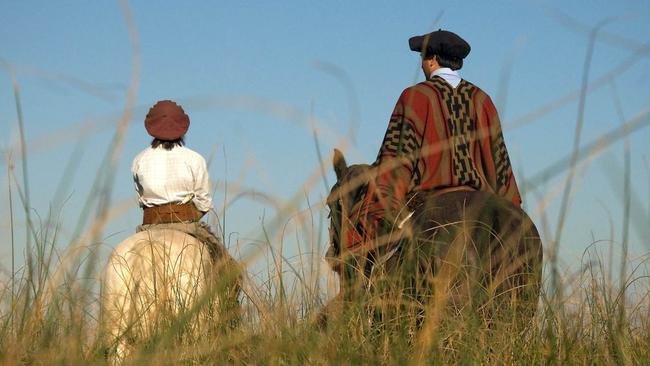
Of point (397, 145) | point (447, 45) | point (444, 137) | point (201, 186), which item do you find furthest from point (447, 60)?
point (201, 186)

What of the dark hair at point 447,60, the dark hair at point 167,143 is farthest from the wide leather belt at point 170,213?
the dark hair at point 447,60

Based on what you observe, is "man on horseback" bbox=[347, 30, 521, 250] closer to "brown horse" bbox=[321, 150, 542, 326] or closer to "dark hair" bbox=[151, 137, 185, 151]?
"brown horse" bbox=[321, 150, 542, 326]

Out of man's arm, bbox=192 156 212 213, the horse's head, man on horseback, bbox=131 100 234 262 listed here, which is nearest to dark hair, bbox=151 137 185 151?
man on horseback, bbox=131 100 234 262

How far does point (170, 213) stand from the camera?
682 cm

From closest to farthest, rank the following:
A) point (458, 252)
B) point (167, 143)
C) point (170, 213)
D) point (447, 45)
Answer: point (458, 252) → point (447, 45) → point (170, 213) → point (167, 143)

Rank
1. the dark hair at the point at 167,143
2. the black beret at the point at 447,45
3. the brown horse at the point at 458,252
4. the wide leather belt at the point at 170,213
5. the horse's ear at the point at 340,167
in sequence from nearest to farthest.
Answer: the brown horse at the point at 458,252, the horse's ear at the point at 340,167, the black beret at the point at 447,45, the wide leather belt at the point at 170,213, the dark hair at the point at 167,143

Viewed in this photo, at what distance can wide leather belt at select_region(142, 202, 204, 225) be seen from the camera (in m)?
6.82

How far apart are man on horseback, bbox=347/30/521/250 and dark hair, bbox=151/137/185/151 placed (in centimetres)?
229

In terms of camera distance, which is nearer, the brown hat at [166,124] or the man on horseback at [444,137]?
the man on horseback at [444,137]

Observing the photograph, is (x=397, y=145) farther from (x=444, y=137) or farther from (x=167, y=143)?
(x=167, y=143)

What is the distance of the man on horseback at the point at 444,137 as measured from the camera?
5.01 m

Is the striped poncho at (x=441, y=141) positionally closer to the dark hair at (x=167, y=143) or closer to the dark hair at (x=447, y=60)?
the dark hair at (x=447, y=60)

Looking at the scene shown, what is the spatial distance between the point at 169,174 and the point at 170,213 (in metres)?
0.28

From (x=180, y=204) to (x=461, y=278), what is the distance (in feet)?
9.73
